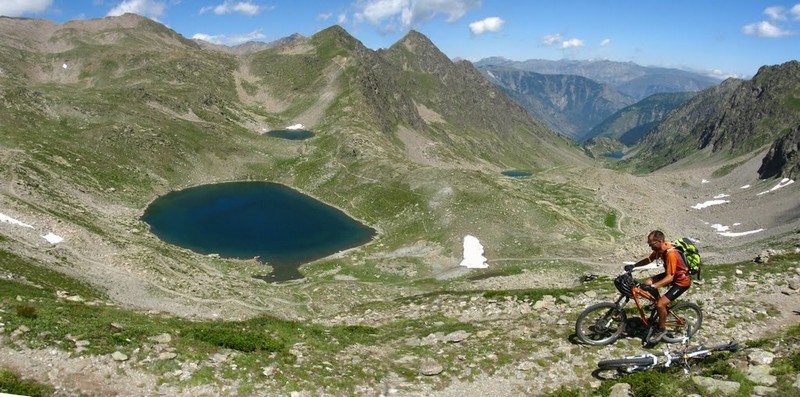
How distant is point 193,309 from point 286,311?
9508mm

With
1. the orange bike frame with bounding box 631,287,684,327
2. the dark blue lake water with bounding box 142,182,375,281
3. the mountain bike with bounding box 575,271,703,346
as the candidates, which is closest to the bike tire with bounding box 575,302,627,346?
the mountain bike with bounding box 575,271,703,346

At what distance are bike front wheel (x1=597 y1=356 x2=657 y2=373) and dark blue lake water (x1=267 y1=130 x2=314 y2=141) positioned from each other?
13408 centimetres

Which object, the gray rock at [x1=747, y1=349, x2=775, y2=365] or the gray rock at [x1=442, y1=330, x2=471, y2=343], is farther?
the gray rock at [x1=442, y1=330, x2=471, y2=343]

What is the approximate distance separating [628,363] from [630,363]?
71mm

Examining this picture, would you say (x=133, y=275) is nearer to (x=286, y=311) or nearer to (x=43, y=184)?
(x=286, y=311)

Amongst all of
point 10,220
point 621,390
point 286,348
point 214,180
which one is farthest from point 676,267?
point 214,180

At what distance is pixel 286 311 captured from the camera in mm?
48312

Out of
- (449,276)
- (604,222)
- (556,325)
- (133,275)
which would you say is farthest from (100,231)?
(604,222)

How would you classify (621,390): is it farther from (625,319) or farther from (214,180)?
(214,180)

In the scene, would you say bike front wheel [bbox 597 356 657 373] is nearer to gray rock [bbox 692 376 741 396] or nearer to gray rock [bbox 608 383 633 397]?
gray rock [bbox 608 383 633 397]

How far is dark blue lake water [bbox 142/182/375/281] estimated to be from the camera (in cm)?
7356

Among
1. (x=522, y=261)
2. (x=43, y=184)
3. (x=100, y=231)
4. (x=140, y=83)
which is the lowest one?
(x=522, y=261)

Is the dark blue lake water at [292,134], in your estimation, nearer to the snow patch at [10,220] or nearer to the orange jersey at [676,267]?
the snow patch at [10,220]

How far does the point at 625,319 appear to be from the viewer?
21.5 m
